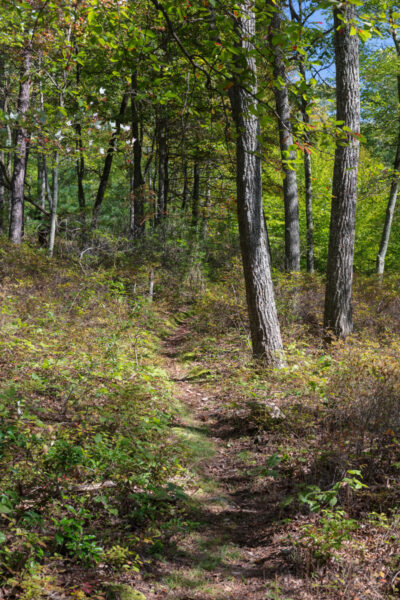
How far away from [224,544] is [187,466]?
1114mm

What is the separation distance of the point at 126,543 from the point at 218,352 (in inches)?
221

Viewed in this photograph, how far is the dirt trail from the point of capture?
9.52 ft

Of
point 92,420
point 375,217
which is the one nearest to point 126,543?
point 92,420

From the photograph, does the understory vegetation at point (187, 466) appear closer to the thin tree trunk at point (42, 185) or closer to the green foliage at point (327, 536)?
the green foliage at point (327, 536)

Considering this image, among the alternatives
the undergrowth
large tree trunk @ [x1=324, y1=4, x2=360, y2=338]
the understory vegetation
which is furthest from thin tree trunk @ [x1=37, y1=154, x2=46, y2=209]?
large tree trunk @ [x1=324, y1=4, x2=360, y2=338]

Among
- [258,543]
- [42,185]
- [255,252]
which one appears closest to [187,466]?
[258,543]

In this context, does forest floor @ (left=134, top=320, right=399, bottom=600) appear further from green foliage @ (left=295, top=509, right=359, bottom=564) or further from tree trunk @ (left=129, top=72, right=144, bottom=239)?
tree trunk @ (left=129, top=72, right=144, bottom=239)

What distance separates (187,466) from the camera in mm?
4527

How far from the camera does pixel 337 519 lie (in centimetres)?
321

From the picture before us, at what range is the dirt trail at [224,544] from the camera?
9.52 feet

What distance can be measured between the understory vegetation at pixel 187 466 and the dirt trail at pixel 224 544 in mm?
16

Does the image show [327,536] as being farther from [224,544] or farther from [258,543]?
[224,544]

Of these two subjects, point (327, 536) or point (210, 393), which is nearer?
point (327, 536)

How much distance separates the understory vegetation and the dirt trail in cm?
2
